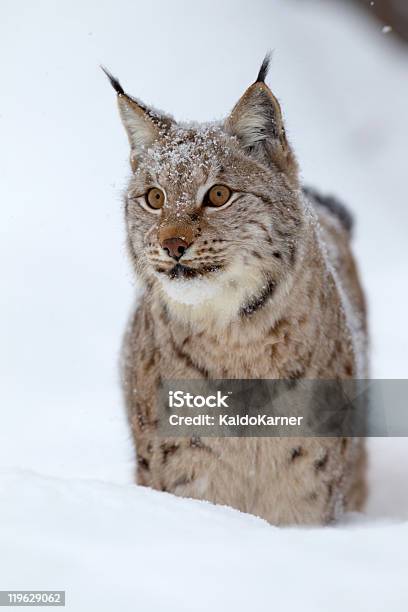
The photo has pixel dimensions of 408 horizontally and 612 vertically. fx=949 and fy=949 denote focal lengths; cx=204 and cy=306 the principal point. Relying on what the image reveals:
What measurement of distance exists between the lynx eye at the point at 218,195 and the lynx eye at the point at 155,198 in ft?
0.75

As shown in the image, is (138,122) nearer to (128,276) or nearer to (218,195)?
(218,195)

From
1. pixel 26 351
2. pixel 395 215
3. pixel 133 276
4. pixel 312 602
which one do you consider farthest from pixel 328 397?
pixel 395 215

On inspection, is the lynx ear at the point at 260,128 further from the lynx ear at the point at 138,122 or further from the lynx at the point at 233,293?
the lynx ear at the point at 138,122

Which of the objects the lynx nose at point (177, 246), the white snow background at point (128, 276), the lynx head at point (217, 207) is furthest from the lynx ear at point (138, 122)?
the lynx nose at point (177, 246)

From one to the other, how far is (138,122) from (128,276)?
0.78 metres

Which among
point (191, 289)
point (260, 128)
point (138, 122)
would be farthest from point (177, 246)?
point (138, 122)

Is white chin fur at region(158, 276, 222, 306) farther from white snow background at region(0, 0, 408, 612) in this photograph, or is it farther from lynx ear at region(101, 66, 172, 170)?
lynx ear at region(101, 66, 172, 170)

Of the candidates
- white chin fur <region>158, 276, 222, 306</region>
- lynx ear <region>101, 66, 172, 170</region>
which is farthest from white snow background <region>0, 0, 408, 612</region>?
white chin fur <region>158, 276, 222, 306</region>

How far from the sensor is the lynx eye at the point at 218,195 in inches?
162

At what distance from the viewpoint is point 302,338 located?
438 centimetres

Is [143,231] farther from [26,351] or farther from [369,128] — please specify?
[369,128]

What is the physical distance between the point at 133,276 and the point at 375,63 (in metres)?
11.9

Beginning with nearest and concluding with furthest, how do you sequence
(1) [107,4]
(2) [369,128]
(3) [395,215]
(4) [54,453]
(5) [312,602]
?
(5) [312,602] → (4) [54,453] → (3) [395,215] → (2) [369,128] → (1) [107,4]

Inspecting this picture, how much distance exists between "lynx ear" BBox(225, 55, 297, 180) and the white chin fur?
712 mm
